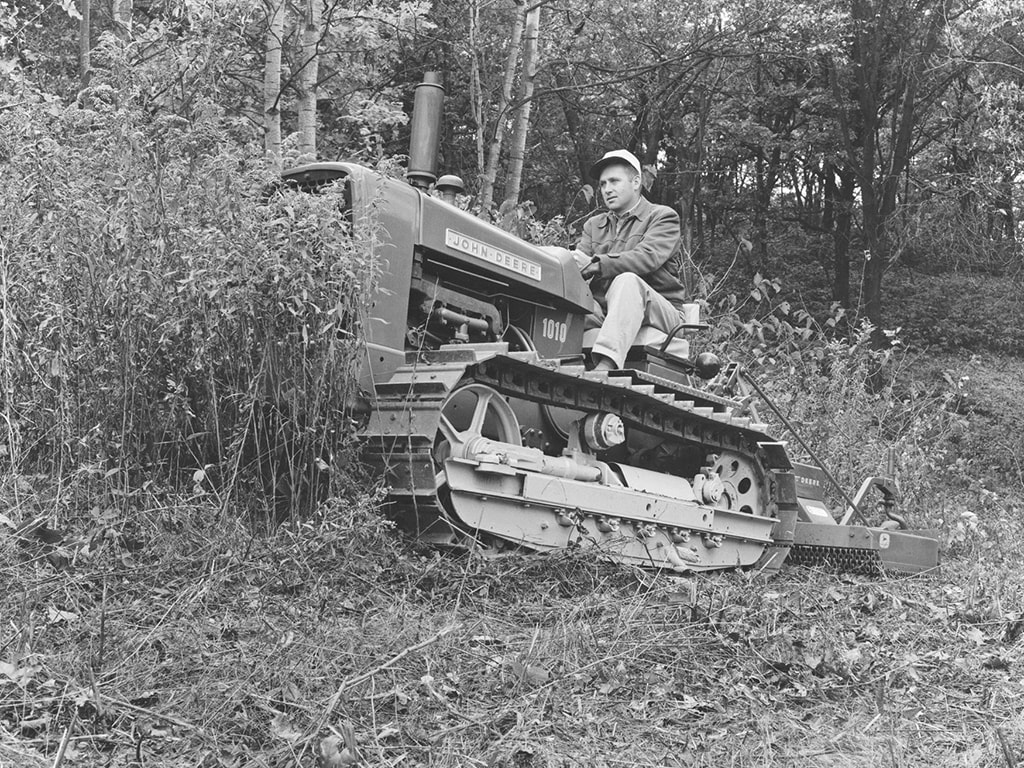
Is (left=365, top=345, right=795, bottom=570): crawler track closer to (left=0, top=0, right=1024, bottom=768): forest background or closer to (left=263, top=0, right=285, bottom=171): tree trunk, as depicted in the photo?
(left=0, top=0, right=1024, bottom=768): forest background

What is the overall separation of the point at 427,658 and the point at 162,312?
1.94 metres

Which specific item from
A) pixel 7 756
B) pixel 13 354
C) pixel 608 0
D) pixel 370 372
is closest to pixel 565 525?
pixel 370 372

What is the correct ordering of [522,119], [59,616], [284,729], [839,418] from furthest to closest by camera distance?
[522,119] → [839,418] → [59,616] → [284,729]

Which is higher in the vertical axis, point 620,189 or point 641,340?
point 620,189

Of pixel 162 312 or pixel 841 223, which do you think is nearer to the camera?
pixel 162 312

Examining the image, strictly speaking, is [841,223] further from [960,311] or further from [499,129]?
[499,129]

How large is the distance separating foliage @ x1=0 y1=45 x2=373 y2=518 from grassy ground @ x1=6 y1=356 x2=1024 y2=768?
270 mm

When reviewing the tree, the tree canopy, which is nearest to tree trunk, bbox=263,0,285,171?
the tree canopy

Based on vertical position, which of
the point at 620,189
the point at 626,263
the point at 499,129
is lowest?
the point at 626,263

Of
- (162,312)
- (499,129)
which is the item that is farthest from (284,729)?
(499,129)

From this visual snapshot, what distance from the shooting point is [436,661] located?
3820mm

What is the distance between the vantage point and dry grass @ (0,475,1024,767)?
124 inches

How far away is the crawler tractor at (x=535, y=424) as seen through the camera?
5156mm

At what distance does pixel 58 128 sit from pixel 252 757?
317 cm
